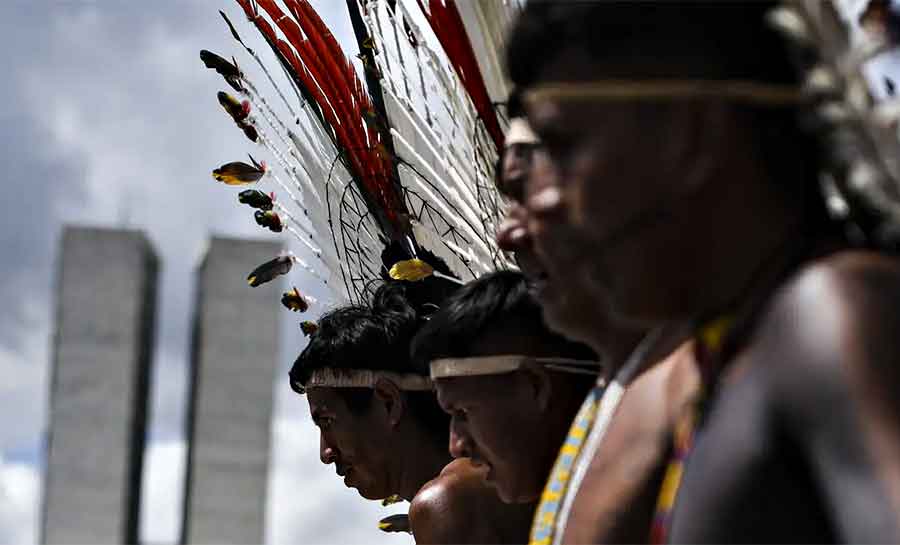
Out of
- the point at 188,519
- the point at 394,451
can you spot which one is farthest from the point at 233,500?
the point at 394,451

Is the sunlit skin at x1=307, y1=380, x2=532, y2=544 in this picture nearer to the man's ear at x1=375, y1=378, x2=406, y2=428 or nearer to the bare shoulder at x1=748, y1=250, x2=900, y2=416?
the man's ear at x1=375, y1=378, x2=406, y2=428

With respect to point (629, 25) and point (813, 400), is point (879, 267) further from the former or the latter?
point (629, 25)

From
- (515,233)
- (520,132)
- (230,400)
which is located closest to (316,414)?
(520,132)

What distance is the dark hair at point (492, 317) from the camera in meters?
2.44

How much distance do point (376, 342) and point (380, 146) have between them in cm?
47

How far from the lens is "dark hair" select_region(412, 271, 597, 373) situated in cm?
244

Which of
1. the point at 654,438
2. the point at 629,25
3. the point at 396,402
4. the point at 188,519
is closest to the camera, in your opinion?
the point at 629,25

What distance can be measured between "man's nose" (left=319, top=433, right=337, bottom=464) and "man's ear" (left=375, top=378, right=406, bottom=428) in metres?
0.16

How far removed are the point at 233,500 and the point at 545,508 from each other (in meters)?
20.8

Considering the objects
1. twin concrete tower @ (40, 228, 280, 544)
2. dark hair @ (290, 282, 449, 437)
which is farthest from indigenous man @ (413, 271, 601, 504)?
twin concrete tower @ (40, 228, 280, 544)

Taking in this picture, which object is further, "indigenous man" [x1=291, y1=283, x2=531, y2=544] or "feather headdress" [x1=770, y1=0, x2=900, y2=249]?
"indigenous man" [x1=291, y1=283, x2=531, y2=544]

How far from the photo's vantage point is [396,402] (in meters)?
3.25

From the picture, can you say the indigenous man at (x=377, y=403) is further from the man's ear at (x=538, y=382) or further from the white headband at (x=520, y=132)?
the white headband at (x=520, y=132)

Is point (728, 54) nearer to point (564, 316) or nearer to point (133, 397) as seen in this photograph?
point (564, 316)
